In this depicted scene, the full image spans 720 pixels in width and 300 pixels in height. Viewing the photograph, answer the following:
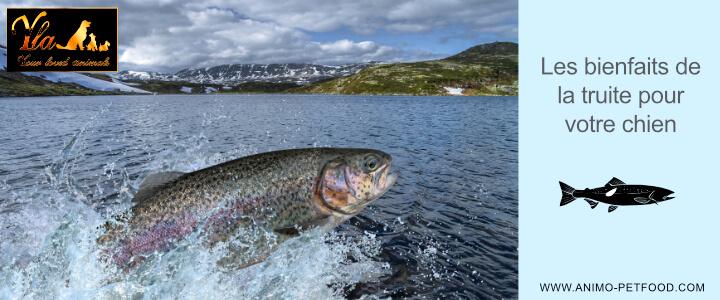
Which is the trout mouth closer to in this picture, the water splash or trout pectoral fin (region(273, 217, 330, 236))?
trout pectoral fin (region(273, 217, 330, 236))

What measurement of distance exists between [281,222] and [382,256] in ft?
16.4

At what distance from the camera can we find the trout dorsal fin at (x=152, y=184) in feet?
21.1

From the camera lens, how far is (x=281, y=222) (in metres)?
6.43

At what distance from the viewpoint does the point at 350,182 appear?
6.42 metres

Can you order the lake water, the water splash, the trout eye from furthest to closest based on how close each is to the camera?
1. the lake water
2. the trout eye
3. the water splash
